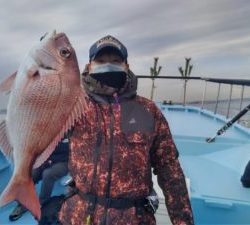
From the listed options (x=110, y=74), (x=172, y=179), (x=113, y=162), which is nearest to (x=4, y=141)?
(x=113, y=162)

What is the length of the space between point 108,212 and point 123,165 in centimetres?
29

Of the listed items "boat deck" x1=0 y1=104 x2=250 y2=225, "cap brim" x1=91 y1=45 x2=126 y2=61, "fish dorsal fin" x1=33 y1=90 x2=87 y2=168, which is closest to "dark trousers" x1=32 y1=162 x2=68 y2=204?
"boat deck" x1=0 y1=104 x2=250 y2=225

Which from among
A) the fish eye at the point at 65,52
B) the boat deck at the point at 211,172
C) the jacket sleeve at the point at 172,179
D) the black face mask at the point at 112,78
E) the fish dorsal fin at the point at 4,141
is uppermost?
the fish eye at the point at 65,52

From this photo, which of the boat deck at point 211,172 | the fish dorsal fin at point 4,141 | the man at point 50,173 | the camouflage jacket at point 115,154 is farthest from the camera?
the man at point 50,173

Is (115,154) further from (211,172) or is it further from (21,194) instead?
(211,172)

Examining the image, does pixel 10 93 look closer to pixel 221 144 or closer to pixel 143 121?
pixel 143 121

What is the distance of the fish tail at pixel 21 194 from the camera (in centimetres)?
196

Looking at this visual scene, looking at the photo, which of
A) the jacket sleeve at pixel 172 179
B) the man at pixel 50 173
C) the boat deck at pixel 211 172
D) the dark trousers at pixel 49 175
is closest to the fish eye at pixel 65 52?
the jacket sleeve at pixel 172 179

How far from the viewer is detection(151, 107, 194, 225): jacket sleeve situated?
8.47 ft

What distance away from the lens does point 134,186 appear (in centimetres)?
239

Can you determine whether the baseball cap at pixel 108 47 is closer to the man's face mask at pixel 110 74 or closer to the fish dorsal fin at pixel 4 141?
the man's face mask at pixel 110 74

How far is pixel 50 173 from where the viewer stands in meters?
4.70

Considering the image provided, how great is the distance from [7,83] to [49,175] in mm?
2987

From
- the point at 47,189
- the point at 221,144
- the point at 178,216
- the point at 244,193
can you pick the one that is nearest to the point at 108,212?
the point at 178,216
